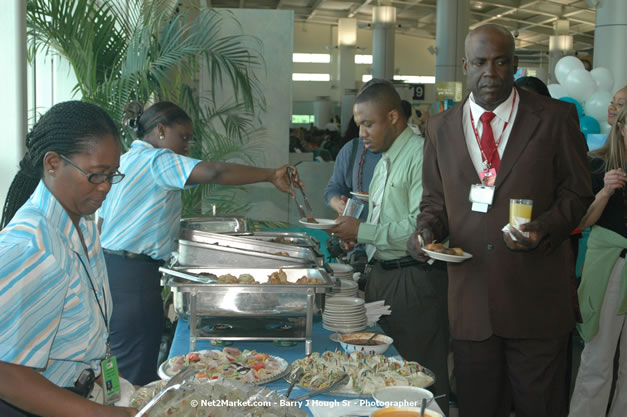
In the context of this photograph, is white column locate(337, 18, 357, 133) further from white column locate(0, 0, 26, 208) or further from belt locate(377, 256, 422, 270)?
belt locate(377, 256, 422, 270)

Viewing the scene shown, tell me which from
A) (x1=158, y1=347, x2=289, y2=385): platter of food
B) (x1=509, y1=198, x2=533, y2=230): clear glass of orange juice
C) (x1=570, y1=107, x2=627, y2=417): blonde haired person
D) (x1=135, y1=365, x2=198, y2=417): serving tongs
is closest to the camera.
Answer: (x1=135, y1=365, x2=198, y2=417): serving tongs

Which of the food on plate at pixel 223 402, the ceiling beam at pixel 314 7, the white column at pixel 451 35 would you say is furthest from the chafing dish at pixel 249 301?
the ceiling beam at pixel 314 7

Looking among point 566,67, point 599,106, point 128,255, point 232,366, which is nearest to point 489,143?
point 232,366

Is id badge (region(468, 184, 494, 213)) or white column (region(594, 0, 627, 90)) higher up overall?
white column (region(594, 0, 627, 90))

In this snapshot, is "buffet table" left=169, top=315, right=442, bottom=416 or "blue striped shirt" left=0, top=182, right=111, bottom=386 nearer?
"blue striped shirt" left=0, top=182, right=111, bottom=386

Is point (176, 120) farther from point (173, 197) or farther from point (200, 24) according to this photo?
Answer: point (200, 24)

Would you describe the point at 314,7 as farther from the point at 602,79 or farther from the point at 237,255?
the point at 237,255

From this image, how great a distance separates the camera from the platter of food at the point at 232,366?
64.3 inches

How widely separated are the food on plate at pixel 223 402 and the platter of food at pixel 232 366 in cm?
29

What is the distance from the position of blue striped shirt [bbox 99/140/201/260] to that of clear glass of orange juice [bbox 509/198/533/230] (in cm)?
129

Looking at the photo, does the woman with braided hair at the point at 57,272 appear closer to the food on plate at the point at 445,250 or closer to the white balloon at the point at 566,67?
the food on plate at the point at 445,250

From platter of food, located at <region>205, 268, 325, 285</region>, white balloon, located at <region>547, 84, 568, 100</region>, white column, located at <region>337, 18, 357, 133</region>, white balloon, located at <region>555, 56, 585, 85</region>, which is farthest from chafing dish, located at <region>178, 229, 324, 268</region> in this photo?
white column, located at <region>337, 18, 357, 133</region>

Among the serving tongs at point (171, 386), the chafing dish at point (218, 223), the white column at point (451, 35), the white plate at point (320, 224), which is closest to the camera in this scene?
the serving tongs at point (171, 386)

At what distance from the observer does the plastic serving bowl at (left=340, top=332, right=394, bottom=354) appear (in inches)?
76.0
